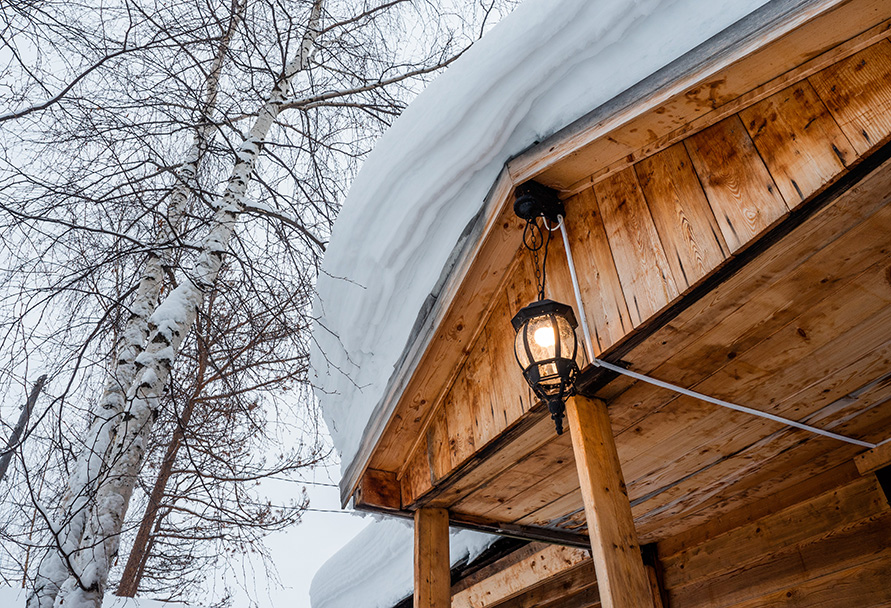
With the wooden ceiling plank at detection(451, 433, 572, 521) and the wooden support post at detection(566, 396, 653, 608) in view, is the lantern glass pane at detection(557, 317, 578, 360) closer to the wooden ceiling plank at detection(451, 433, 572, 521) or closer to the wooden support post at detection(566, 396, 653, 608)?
the wooden support post at detection(566, 396, 653, 608)

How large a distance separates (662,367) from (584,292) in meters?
0.35

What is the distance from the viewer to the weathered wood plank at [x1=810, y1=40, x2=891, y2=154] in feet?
4.23

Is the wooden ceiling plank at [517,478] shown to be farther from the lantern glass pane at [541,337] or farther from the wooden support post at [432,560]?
the lantern glass pane at [541,337]

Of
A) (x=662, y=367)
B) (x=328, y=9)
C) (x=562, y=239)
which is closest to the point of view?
(x=662, y=367)

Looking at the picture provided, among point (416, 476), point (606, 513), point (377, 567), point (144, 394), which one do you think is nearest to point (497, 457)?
point (416, 476)

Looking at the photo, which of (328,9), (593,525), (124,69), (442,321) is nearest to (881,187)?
(593,525)

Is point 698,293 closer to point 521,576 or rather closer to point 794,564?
point 794,564

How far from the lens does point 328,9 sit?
5.79 metres

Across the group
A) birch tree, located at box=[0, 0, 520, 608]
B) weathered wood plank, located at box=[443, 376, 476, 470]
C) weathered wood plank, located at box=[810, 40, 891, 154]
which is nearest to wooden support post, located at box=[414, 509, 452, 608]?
weathered wood plank, located at box=[443, 376, 476, 470]

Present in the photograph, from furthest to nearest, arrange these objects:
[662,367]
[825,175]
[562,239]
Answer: [562,239], [662,367], [825,175]

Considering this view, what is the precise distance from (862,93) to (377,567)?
18.5 ft

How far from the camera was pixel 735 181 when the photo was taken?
5.18 feet

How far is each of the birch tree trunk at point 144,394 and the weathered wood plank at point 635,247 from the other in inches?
88.2

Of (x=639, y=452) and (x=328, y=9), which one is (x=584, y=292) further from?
(x=328, y=9)
